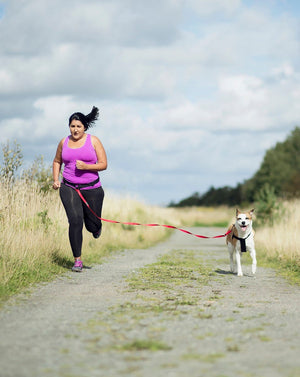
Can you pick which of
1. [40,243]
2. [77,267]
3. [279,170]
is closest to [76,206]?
[77,267]

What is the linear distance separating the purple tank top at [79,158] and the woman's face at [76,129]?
162 millimetres

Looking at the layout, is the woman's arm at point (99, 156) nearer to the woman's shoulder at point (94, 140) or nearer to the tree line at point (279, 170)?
the woman's shoulder at point (94, 140)

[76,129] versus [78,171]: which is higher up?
[76,129]

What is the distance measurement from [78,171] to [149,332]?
4.68m

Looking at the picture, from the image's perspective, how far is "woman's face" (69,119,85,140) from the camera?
337 inches

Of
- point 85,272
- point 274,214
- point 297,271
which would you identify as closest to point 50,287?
point 85,272

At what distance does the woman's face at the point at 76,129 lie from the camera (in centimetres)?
856

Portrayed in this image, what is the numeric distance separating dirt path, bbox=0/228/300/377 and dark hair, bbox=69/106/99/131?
2.90 m

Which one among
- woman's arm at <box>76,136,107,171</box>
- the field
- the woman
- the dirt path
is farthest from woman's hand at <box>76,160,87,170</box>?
the dirt path

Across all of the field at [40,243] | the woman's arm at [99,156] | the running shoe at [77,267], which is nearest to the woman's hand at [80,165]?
the woman's arm at [99,156]

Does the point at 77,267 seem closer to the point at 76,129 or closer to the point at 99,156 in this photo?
the point at 99,156

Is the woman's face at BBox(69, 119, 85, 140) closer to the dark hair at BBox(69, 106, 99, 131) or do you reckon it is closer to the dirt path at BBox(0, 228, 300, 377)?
the dark hair at BBox(69, 106, 99, 131)

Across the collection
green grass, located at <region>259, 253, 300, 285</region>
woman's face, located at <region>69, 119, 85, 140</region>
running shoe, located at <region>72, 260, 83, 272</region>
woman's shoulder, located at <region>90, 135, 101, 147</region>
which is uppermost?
woman's face, located at <region>69, 119, 85, 140</region>

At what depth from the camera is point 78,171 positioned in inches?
341
